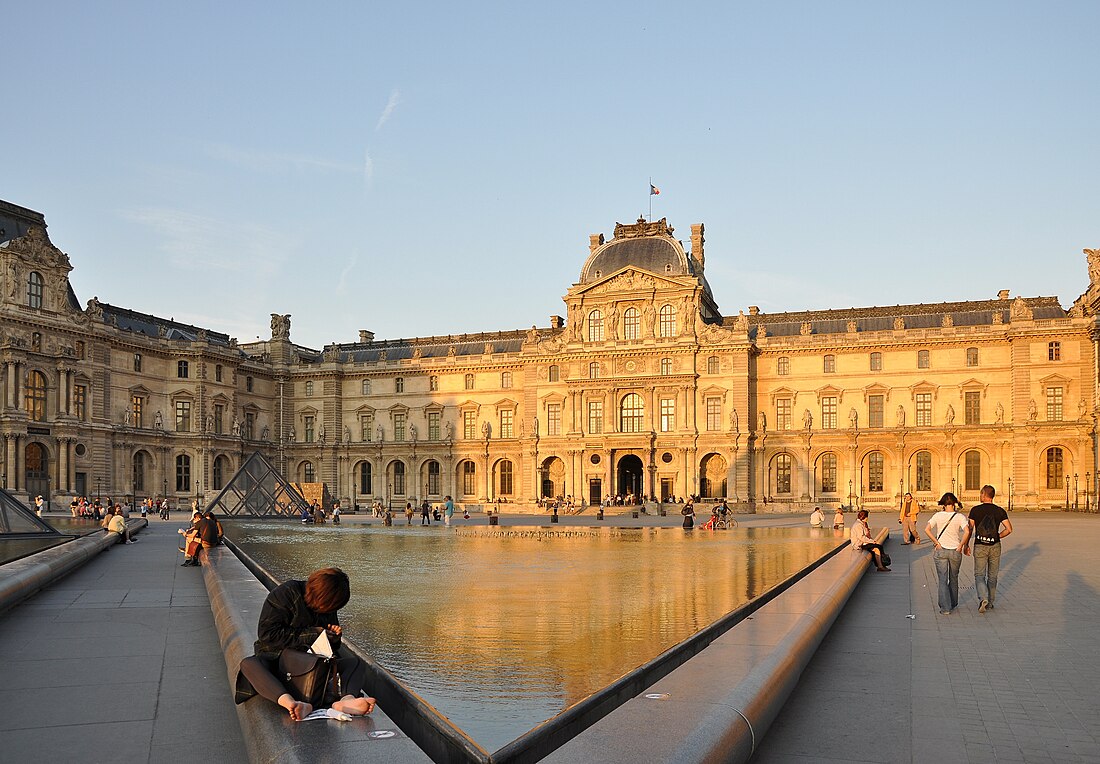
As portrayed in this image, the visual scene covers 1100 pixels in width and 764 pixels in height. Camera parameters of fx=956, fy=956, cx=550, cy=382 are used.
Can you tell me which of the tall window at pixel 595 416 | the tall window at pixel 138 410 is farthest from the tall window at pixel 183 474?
the tall window at pixel 595 416

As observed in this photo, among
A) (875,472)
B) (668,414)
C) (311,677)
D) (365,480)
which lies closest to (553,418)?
(668,414)

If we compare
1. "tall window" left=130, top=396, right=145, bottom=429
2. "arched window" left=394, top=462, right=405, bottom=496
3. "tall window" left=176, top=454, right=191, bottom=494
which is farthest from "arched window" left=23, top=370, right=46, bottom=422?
"arched window" left=394, top=462, right=405, bottom=496

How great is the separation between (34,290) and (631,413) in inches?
1596

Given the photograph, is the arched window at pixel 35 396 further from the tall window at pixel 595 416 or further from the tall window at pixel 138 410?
the tall window at pixel 595 416

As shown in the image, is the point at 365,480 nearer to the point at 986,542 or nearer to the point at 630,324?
the point at 630,324

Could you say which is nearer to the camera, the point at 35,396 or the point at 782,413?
the point at 35,396

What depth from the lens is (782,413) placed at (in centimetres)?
6881

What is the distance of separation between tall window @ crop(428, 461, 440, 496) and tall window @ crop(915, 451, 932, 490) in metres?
37.3

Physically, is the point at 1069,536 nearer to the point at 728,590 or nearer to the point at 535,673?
the point at 728,590

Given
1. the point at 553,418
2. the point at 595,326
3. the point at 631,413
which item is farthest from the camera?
the point at 553,418

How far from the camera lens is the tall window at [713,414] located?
2687 inches

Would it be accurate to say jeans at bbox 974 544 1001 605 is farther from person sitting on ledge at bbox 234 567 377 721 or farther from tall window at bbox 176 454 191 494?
tall window at bbox 176 454 191 494

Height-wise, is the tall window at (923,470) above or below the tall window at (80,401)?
below

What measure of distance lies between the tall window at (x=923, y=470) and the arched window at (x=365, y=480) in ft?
142
